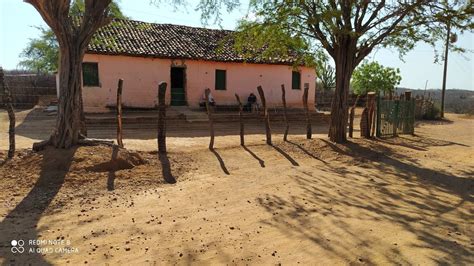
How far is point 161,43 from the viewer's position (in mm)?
17875

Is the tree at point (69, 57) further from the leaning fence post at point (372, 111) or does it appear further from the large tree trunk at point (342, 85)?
the leaning fence post at point (372, 111)

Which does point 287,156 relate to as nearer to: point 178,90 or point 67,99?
point 67,99

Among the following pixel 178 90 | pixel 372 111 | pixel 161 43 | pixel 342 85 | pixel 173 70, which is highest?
pixel 161 43

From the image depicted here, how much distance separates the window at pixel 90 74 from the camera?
51.8ft

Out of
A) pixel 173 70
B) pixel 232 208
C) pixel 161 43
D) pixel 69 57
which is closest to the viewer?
pixel 232 208

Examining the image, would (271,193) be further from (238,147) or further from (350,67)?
(350,67)

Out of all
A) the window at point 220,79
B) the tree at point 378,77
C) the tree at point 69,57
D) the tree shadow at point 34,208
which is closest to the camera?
the tree shadow at point 34,208

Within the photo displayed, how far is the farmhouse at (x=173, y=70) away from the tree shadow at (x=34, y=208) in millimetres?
9197

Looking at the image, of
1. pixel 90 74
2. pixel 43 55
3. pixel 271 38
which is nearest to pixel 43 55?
pixel 43 55

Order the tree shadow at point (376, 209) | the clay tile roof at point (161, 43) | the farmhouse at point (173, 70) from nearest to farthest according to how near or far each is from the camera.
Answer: the tree shadow at point (376, 209)
the farmhouse at point (173, 70)
the clay tile roof at point (161, 43)

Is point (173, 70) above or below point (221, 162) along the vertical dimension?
above

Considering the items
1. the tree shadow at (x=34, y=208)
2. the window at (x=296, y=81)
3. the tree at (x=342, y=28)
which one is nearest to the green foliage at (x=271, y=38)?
the tree at (x=342, y=28)

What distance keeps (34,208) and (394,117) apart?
38.7 feet

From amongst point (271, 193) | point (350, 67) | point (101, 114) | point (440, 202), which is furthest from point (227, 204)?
point (101, 114)
